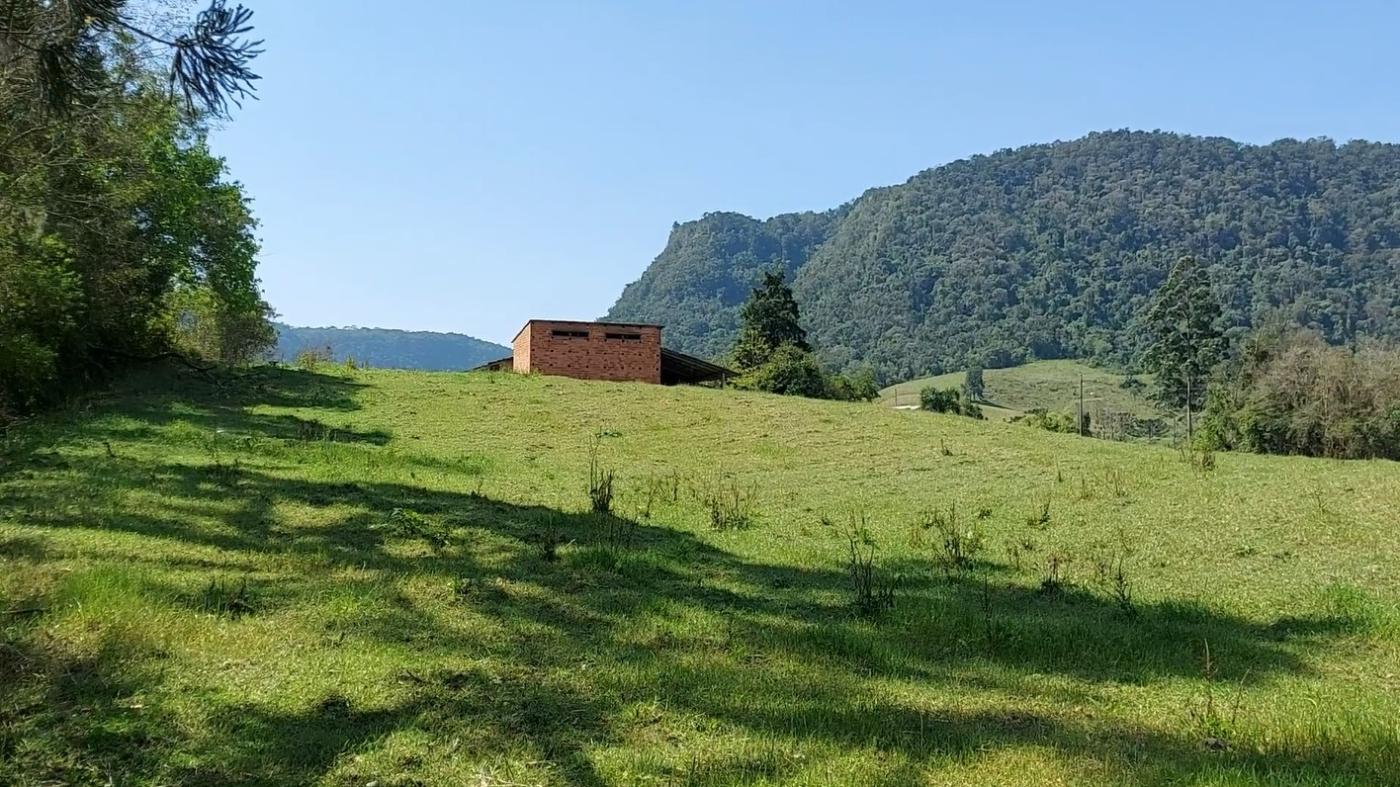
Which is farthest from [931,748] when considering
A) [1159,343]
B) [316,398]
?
[1159,343]

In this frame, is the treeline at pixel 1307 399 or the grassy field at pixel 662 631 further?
the treeline at pixel 1307 399

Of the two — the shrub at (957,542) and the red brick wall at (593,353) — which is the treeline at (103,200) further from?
the red brick wall at (593,353)

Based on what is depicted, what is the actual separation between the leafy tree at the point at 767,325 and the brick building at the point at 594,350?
15232 mm

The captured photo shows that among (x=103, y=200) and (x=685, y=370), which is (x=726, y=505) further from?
(x=685, y=370)

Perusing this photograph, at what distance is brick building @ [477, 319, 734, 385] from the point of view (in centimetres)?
4734

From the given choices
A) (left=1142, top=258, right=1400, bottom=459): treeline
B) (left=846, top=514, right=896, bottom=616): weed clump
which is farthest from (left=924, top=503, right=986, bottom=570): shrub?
(left=1142, top=258, right=1400, bottom=459): treeline

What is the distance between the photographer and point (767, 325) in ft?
216

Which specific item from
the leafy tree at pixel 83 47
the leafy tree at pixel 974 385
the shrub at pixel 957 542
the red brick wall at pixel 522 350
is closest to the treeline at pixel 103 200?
the leafy tree at pixel 83 47

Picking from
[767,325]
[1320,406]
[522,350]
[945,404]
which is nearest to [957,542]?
[522,350]

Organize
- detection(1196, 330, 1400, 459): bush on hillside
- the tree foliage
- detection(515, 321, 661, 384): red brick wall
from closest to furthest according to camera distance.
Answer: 1. detection(515, 321, 661, 384): red brick wall
2. detection(1196, 330, 1400, 459): bush on hillside
3. the tree foliage

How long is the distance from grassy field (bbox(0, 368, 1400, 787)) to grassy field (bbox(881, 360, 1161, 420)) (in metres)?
107

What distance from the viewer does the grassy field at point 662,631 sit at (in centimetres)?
417

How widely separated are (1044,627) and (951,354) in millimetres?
187039

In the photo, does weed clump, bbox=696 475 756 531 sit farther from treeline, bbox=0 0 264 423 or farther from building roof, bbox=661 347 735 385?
building roof, bbox=661 347 735 385
